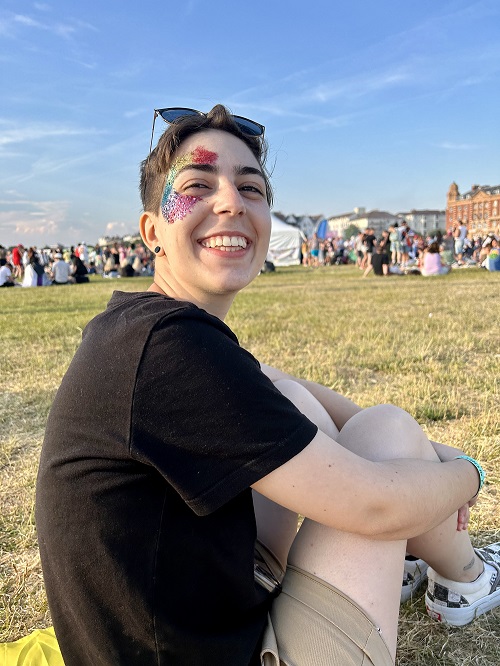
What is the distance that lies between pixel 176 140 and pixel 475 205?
117m

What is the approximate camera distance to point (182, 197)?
1.70m

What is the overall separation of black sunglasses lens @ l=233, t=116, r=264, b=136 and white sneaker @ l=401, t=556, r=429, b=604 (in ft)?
5.46

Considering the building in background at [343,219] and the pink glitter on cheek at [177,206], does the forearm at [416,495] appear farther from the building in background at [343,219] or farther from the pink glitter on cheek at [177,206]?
the building in background at [343,219]

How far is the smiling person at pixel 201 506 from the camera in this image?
1.16 meters

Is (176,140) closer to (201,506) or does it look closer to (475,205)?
(201,506)

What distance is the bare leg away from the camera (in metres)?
1.42

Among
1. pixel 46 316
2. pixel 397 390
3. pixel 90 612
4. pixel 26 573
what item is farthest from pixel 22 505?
pixel 46 316

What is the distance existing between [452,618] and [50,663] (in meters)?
1.37

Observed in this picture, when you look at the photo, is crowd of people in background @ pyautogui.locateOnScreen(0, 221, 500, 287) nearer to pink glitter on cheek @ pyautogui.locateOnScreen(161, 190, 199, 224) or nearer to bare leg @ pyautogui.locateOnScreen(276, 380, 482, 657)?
pink glitter on cheek @ pyautogui.locateOnScreen(161, 190, 199, 224)

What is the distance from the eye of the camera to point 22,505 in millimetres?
2998

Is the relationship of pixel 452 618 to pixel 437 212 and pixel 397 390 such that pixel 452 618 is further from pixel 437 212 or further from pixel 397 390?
pixel 437 212

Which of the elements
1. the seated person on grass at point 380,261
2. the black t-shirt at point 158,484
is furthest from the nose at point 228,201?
the seated person on grass at point 380,261

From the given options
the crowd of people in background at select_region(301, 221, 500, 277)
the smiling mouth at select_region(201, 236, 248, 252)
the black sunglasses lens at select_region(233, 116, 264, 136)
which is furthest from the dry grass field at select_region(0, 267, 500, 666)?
the crowd of people in background at select_region(301, 221, 500, 277)

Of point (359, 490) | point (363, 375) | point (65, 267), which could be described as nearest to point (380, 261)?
point (65, 267)
